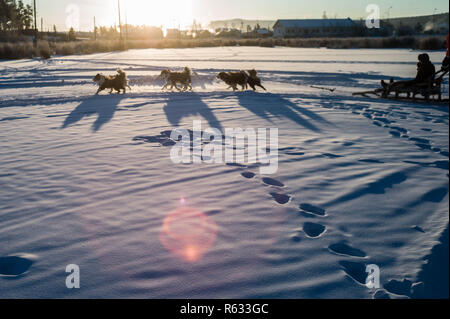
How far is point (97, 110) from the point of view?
871cm

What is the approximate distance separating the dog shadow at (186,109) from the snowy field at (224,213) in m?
0.49

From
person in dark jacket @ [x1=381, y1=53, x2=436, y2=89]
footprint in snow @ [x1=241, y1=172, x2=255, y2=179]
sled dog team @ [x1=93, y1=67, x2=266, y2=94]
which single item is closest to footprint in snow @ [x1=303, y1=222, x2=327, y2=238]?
footprint in snow @ [x1=241, y1=172, x2=255, y2=179]

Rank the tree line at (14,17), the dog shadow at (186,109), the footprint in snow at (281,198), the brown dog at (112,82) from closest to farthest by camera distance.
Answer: the footprint in snow at (281,198) < the dog shadow at (186,109) < the brown dog at (112,82) < the tree line at (14,17)

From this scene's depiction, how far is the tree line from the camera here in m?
72.9

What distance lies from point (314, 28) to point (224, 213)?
92.6 m

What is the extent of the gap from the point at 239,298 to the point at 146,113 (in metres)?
6.85

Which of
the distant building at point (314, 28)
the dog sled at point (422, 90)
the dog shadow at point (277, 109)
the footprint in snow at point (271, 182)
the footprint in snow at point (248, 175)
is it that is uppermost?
the distant building at point (314, 28)

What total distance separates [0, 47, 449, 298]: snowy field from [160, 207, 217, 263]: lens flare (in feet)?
0.05

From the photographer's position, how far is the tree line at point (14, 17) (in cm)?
7294

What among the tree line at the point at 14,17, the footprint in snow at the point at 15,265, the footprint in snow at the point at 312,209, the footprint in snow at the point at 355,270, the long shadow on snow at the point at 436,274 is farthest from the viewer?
the tree line at the point at 14,17

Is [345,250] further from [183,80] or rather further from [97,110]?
[183,80]

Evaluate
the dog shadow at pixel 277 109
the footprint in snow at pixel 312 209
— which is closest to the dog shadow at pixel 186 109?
the dog shadow at pixel 277 109

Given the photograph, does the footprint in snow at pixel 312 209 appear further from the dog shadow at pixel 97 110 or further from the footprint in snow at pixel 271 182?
the dog shadow at pixel 97 110
